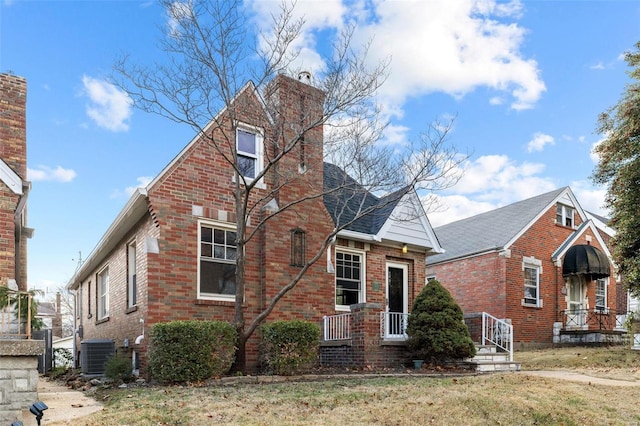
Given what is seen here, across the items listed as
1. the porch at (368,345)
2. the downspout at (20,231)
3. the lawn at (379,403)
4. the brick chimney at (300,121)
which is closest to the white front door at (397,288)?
the porch at (368,345)

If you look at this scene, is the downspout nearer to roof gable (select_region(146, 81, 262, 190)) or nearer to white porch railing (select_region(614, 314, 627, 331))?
roof gable (select_region(146, 81, 262, 190))

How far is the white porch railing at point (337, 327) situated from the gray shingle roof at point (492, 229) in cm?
944

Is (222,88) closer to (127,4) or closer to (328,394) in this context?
(127,4)

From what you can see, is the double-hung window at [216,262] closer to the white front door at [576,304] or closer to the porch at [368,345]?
the porch at [368,345]

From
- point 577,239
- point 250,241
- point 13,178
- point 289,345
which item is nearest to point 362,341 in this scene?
point 289,345

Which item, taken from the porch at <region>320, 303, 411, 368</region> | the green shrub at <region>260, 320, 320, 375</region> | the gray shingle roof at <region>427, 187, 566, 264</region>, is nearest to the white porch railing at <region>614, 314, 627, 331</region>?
the gray shingle roof at <region>427, 187, 566, 264</region>

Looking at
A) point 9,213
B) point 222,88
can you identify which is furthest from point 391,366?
point 9,213

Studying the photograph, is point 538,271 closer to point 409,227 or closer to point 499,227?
point 499,227

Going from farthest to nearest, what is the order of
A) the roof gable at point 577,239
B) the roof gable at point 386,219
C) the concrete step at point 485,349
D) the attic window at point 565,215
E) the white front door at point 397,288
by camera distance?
the attic window at point 565,215
the roof gable at point 577,239
the white front door at point 397,288
the roof gable at point 386,219
the concrete step at point 485,349

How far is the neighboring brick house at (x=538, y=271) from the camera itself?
20234mm

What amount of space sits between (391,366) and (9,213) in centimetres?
879

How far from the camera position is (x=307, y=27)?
11469mm

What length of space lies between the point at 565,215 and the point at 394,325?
1237 centimetres

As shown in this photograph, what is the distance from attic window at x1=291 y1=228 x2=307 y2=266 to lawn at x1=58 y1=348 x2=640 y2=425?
144 inches
